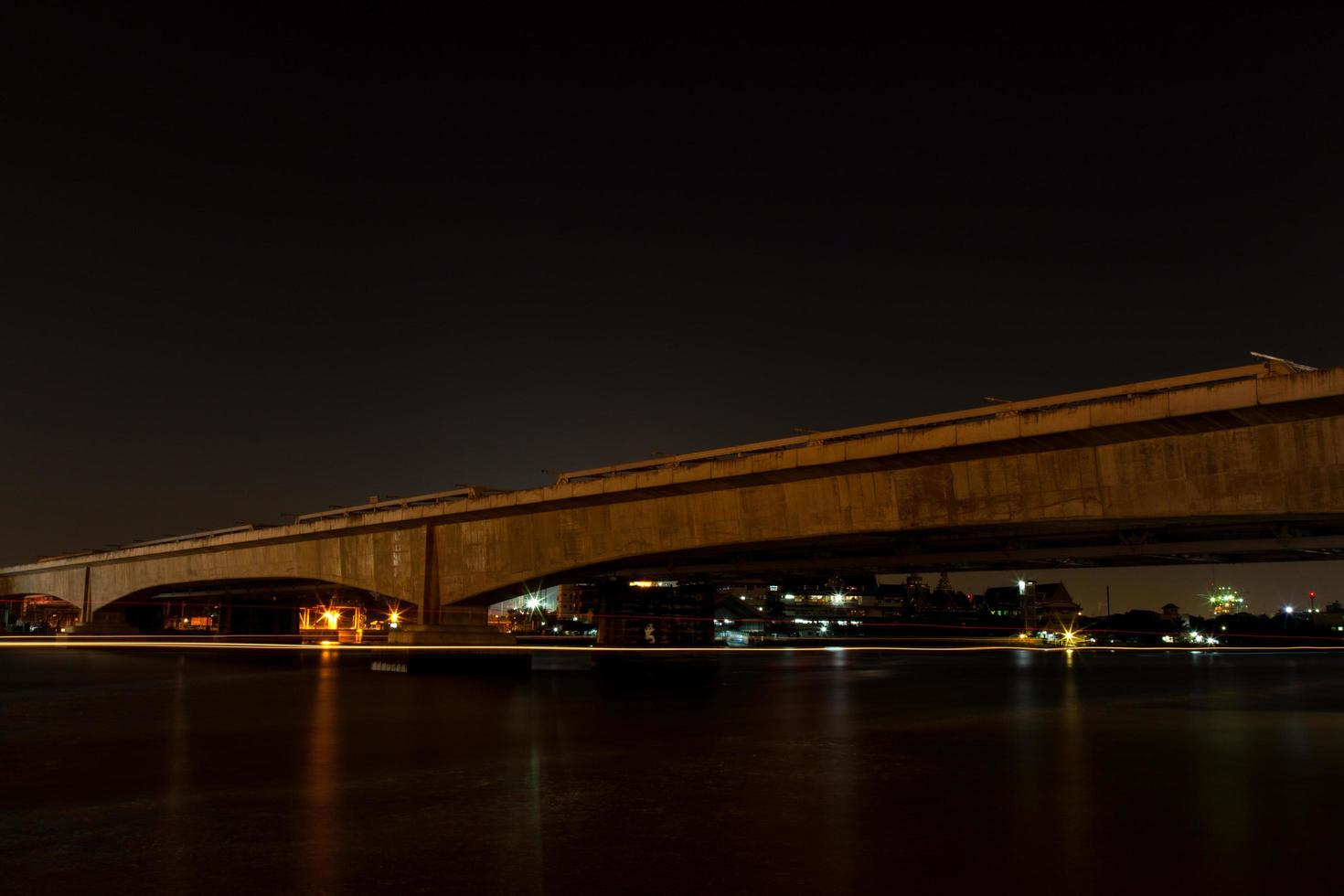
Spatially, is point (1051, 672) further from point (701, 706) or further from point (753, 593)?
point (753, 593)

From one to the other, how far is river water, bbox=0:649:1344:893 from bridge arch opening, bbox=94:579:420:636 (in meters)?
41.6

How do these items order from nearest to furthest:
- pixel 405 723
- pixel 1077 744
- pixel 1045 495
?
pixel 1077 744 < pixel 405 723 < pixel 1045 495

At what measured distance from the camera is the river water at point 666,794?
24.2 feet

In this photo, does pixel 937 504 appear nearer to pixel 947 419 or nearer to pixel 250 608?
pixel 947 419

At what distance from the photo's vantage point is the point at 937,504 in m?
26.1

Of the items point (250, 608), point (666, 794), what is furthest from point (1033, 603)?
point (666, 794)

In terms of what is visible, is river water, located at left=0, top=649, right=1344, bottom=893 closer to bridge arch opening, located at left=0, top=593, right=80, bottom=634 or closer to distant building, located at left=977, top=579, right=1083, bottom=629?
distant building, located at left=977, top=579, right=1083, bottom=629

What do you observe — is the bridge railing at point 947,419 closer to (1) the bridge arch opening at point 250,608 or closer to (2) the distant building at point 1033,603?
(1) the bridge arch opening at point 250,608

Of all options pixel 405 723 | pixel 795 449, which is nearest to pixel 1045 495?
pixel 795 449

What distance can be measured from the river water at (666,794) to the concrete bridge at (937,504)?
15.5 ft

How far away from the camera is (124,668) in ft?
118

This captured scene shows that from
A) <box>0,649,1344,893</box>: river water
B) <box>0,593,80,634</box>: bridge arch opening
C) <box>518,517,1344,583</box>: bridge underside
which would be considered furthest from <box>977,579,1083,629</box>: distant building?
<box>0,593,80,634</box>: bridge arch opening

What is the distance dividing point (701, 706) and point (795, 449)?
955 centimetres

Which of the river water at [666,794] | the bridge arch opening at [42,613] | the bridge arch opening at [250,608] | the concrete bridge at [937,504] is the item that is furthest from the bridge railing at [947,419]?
the bridge arch opening at [42,613]
